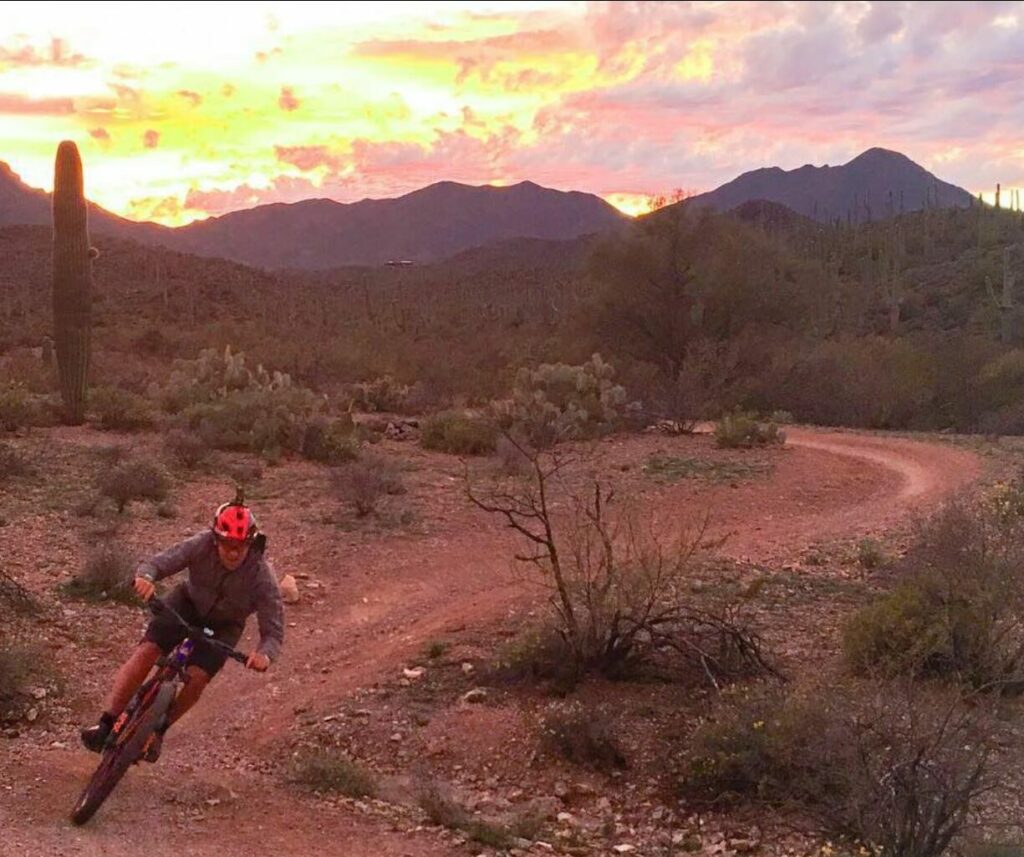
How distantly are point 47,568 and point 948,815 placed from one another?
801 cm

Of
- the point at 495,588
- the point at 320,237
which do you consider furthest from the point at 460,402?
the point at 320,237

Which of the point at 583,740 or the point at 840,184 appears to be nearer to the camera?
the point at 583,740

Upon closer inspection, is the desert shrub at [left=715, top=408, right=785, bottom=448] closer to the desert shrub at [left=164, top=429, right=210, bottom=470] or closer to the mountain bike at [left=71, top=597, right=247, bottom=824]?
the desert shrub at [left=164, top=429, right=210, bottom=470]

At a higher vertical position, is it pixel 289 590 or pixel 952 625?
pixel 952 625

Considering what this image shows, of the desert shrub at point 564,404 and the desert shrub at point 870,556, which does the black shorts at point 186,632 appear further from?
the desert shrub at point 564,404

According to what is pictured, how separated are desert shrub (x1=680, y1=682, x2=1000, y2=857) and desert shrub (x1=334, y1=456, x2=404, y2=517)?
6.58 meters

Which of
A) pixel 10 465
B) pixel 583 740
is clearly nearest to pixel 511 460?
pixel 10 465

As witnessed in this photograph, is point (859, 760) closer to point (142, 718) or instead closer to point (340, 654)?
point (142, 718)

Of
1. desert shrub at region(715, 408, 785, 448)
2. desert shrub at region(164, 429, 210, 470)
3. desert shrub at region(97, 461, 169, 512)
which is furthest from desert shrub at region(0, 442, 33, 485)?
desert shrub at region(715, 408, 785, 448)

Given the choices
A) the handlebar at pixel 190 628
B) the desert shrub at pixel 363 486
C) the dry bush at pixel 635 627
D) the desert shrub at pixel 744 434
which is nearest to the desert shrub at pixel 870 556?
the dry bush at pixel 635 627

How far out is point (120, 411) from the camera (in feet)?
61.2

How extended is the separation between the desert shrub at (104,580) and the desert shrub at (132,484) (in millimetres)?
2650

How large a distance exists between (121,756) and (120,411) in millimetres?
14270

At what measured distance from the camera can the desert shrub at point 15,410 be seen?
1712cm
